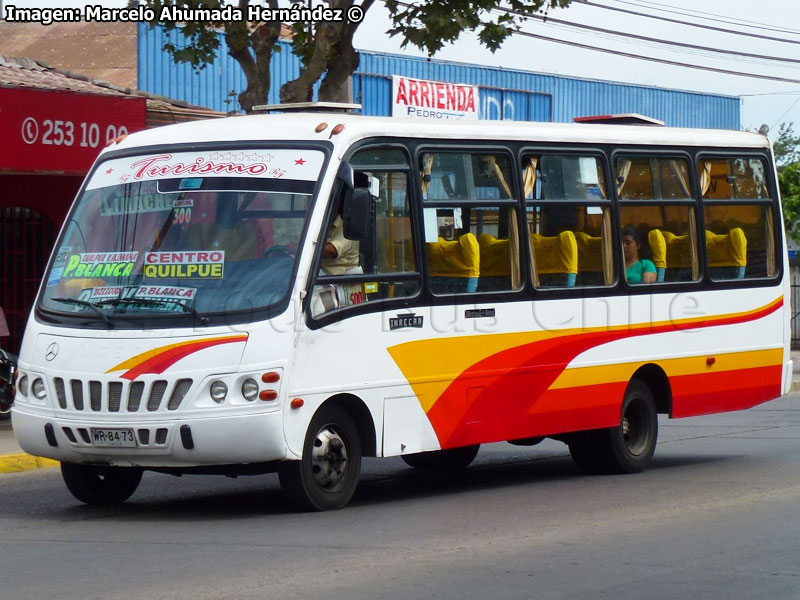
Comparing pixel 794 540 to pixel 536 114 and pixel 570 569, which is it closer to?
pixel 570 569

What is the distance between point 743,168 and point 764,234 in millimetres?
646

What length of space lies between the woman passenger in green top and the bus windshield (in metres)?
3.49

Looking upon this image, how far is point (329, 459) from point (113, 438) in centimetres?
141

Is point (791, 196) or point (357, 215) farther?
point (791, 196)

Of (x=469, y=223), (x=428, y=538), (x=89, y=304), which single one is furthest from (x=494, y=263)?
(x=89, y=304)

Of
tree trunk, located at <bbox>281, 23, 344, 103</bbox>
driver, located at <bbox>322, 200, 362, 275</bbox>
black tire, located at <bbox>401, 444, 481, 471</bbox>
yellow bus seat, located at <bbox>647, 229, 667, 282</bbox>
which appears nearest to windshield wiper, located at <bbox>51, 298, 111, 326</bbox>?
driver, located at <bbox>322, 200, 362, 275</bbox>

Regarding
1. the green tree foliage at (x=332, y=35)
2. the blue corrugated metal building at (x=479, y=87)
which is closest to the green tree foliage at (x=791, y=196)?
the blue corrugated metal building at (x=479, y=87)

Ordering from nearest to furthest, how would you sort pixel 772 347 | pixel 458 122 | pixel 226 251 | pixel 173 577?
pixel 173 577 < pixel 226 251 < pixel 458 122 < pixel 772 347

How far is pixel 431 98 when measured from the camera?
32.6 metres

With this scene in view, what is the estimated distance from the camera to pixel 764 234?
1331 centimetres

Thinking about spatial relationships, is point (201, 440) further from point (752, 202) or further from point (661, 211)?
point (752, 202)

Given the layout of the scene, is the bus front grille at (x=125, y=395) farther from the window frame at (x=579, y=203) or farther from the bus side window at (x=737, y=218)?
the bus side window at (x=737, y=218)

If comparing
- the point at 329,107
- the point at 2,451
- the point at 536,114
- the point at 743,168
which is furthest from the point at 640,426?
the point at 536,114

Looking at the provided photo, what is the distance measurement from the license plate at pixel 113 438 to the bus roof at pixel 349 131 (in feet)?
7.14
